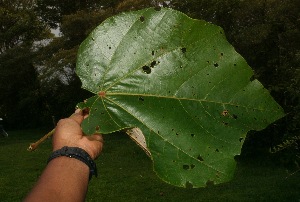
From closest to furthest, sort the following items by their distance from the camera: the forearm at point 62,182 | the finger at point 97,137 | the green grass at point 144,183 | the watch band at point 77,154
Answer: the forearm at point 62,182, the watch band at point 77,154, the finger at point 97,137, the green grass at point 144,183

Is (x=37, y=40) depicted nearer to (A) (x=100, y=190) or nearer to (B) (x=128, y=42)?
(A) (x=100, y=190)

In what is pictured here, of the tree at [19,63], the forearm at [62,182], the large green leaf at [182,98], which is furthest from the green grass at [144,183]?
the tree at [19,63]

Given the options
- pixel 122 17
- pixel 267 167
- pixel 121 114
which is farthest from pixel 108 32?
pixel 267 167

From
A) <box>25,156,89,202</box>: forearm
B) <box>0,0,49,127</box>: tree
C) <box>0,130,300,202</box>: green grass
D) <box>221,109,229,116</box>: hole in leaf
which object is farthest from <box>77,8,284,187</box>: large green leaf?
<box>0,0,49,127</box>: tree

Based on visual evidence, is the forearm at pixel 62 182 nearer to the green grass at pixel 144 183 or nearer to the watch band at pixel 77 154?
the watch band at pixel 77 154

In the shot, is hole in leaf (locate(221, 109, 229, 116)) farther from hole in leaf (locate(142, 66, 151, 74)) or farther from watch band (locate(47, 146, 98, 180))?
watch band (locate(47, 146, 98, 180))

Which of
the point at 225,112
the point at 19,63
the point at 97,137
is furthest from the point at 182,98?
the point at 19,63
